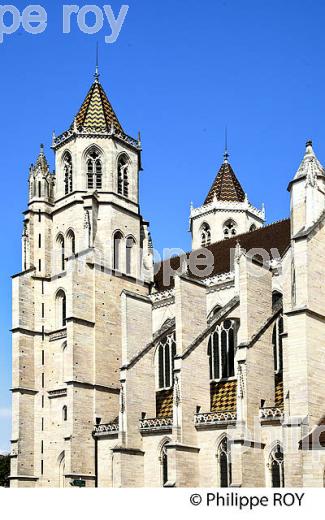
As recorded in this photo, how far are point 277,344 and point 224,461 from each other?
4992mm

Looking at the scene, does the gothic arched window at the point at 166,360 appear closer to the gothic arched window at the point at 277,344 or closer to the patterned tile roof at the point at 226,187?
the gothic arched window at the point at 277,344

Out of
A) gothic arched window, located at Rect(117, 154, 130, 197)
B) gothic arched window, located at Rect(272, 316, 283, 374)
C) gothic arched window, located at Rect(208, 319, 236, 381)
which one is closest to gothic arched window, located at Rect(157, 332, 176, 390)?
gothic arched window, located at Rect(208, 319, 236, 381)

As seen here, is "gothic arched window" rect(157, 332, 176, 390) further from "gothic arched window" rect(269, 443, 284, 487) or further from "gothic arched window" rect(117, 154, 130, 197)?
"gothic arched window" rect(269, 443, 284, 487)

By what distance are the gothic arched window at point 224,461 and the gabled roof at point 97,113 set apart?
17.6 metres

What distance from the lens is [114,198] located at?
1586 inches

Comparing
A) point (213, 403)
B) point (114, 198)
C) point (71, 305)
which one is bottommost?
point (213, 403)

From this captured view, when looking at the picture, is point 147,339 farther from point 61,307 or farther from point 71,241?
point 71,241

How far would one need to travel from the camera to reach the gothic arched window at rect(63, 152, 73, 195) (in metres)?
41.1

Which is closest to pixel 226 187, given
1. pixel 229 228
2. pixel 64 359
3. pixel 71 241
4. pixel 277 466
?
pixel 229 228

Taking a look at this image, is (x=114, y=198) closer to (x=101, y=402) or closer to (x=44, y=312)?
(x=44, y=312)

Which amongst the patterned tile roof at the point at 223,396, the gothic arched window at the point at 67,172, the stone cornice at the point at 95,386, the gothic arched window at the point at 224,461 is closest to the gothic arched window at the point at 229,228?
the gothic arched window at the point at 67,172

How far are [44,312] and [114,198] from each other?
6.29 metres

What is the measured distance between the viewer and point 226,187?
50.2 meters
